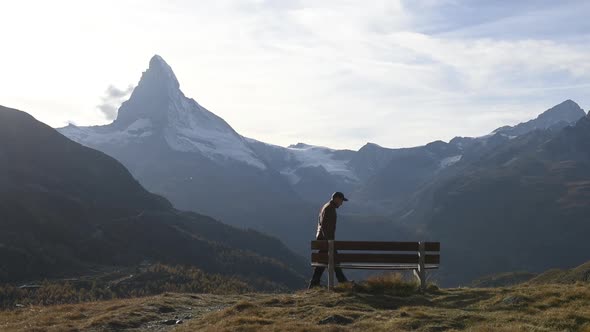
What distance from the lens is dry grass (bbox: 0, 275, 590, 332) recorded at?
50.6 ft

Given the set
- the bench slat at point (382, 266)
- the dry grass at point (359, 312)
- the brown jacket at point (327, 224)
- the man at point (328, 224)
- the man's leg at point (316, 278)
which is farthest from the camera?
the man's leg at point (316, 278)

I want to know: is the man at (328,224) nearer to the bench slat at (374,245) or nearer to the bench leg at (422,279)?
the bench slat at (374,245)

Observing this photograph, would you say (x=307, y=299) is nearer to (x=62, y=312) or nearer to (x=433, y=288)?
(x=433, y=288)

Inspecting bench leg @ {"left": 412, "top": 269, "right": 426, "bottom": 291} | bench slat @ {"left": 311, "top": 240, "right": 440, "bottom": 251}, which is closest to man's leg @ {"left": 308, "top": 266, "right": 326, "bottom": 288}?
bench slat @ {"left": 311, "top": 240, "right": 440, "bottom": 251}

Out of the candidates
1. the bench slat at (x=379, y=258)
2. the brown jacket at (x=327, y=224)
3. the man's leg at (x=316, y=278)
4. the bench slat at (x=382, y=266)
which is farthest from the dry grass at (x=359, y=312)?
the brown jacket at (x=327, y=224)

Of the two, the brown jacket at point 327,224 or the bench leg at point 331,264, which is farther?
the brown jacket at point 327,224

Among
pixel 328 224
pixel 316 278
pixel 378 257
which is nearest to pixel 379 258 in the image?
pixel 378 257

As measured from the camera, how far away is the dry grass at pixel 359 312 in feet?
50.6

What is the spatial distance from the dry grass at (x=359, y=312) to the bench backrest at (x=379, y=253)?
0.70m

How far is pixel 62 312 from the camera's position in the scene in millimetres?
22406

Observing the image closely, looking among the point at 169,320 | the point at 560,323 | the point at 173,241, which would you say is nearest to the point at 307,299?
the point at 169,320

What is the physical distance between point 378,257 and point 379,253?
17 centimetres

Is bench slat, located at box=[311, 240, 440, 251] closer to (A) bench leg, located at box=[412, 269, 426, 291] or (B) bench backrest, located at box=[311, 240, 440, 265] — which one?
(B) bench backrest, located at box=[311, 240, 440, 265]

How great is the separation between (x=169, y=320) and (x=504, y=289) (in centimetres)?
1063
